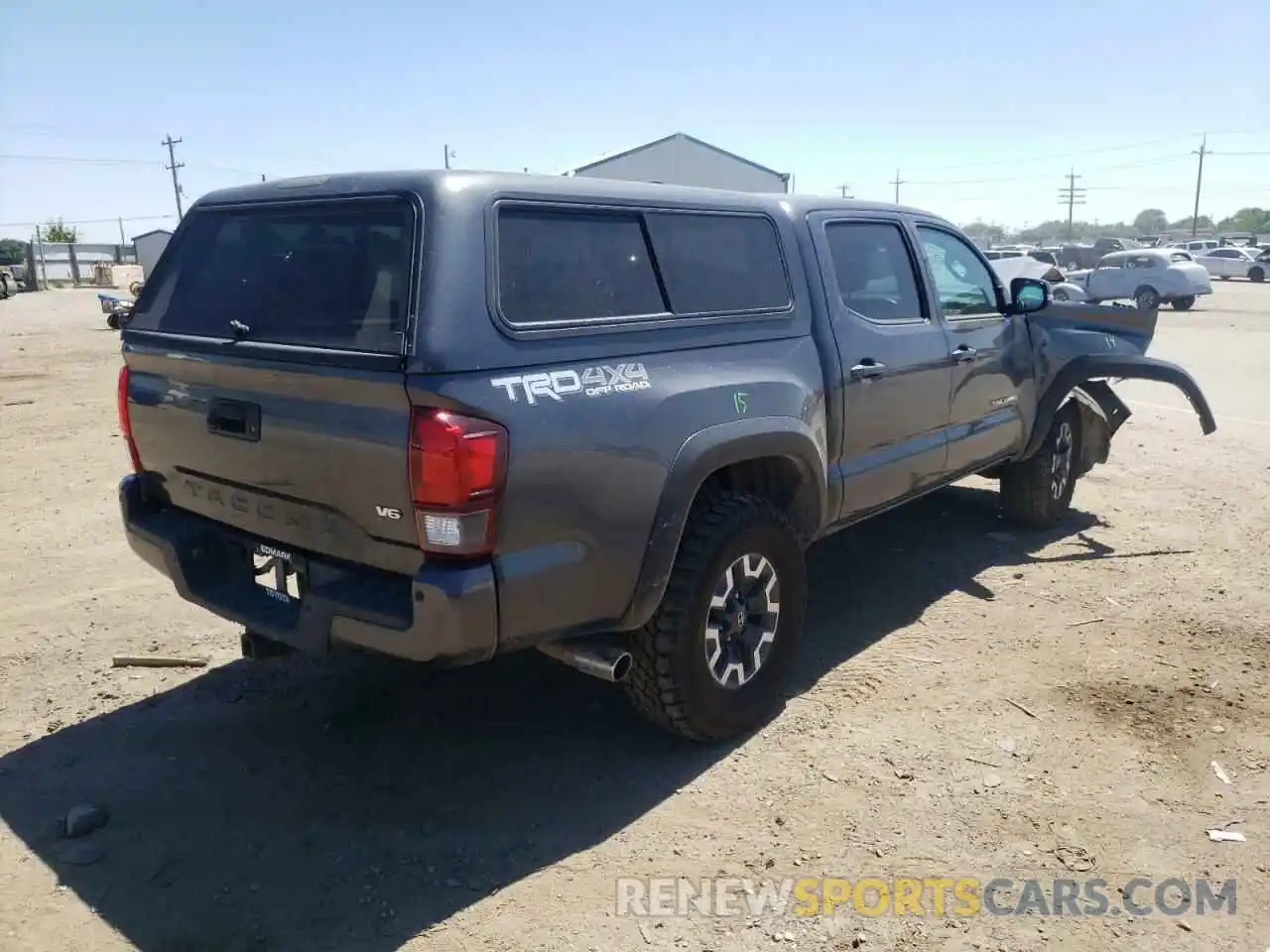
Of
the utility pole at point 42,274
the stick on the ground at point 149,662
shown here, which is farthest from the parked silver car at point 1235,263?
the utility pole at point 42,274

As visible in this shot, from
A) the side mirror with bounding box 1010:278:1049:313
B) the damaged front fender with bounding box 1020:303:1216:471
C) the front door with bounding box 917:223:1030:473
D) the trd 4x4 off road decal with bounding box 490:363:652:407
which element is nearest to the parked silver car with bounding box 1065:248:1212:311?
the damaged front fender with bounding box 1020:303:1216:471

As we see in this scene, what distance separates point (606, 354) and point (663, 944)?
177cm

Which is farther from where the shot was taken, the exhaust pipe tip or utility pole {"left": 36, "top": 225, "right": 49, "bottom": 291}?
utility pole {"left": 36, "top": 225, "right": 49, "bottom": 291}

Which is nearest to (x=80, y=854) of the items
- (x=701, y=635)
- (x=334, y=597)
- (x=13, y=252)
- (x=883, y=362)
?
(x=334, y=597)

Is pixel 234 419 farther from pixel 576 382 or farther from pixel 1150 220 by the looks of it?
pixel 1150 220

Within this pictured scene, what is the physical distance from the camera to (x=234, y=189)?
12.0 feet

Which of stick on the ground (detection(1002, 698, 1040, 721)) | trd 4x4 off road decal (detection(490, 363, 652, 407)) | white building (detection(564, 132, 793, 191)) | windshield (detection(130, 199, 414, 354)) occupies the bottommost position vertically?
stick on the ground (detection(1002, 698, 1040, 721))

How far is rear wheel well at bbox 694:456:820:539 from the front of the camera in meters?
3.86

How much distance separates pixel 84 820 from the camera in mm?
3242

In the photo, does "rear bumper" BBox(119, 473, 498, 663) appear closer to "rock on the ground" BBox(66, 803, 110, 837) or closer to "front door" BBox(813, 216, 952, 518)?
"rock on the ground" BBox(66, 803, 110, 837)

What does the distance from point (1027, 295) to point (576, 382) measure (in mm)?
3642

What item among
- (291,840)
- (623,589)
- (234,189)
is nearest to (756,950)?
(623,589)

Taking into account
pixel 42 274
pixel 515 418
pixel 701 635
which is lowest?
pixel 701 635

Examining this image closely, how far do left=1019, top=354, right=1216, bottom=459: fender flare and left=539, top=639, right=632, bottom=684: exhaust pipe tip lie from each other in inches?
148
